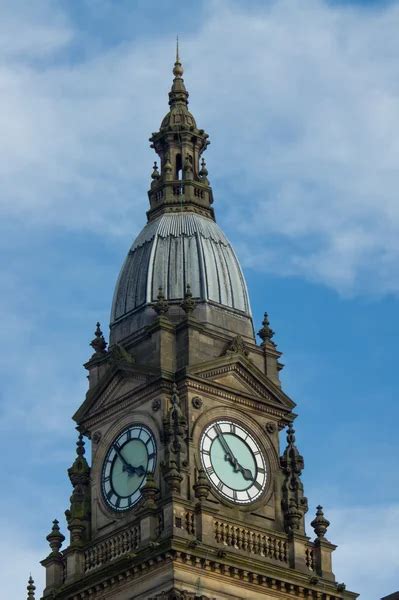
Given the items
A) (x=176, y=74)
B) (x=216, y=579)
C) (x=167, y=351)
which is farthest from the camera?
Answer: (x=176, y=74)

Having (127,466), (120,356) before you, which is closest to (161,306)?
(120,356)

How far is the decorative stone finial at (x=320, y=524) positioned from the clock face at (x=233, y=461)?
2564 mm

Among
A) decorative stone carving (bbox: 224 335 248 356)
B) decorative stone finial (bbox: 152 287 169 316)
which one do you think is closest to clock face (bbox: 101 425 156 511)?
decorative stone finial (bbox: 152 287 169 316)

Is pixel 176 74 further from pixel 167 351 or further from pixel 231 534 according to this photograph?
pixel 231 534

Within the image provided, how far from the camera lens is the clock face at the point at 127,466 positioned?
281 ft

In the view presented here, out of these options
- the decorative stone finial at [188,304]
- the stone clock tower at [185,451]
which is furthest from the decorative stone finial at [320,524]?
the decorative stone finial at [188,304]

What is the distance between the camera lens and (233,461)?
8650 cm

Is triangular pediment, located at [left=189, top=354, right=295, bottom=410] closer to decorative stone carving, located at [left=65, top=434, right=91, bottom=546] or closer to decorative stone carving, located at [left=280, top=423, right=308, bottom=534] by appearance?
decorative stone carving, located at [left=280, top=423, right=308, bottom=534]

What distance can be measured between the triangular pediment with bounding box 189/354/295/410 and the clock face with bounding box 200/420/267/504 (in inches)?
66.4

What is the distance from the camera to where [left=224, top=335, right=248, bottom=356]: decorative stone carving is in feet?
290

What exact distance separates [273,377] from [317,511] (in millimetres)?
6160

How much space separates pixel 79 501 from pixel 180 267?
35.9 ft

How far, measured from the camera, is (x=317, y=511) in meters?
87.5

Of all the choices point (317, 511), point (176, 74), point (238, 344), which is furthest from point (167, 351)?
point (176, 74)
